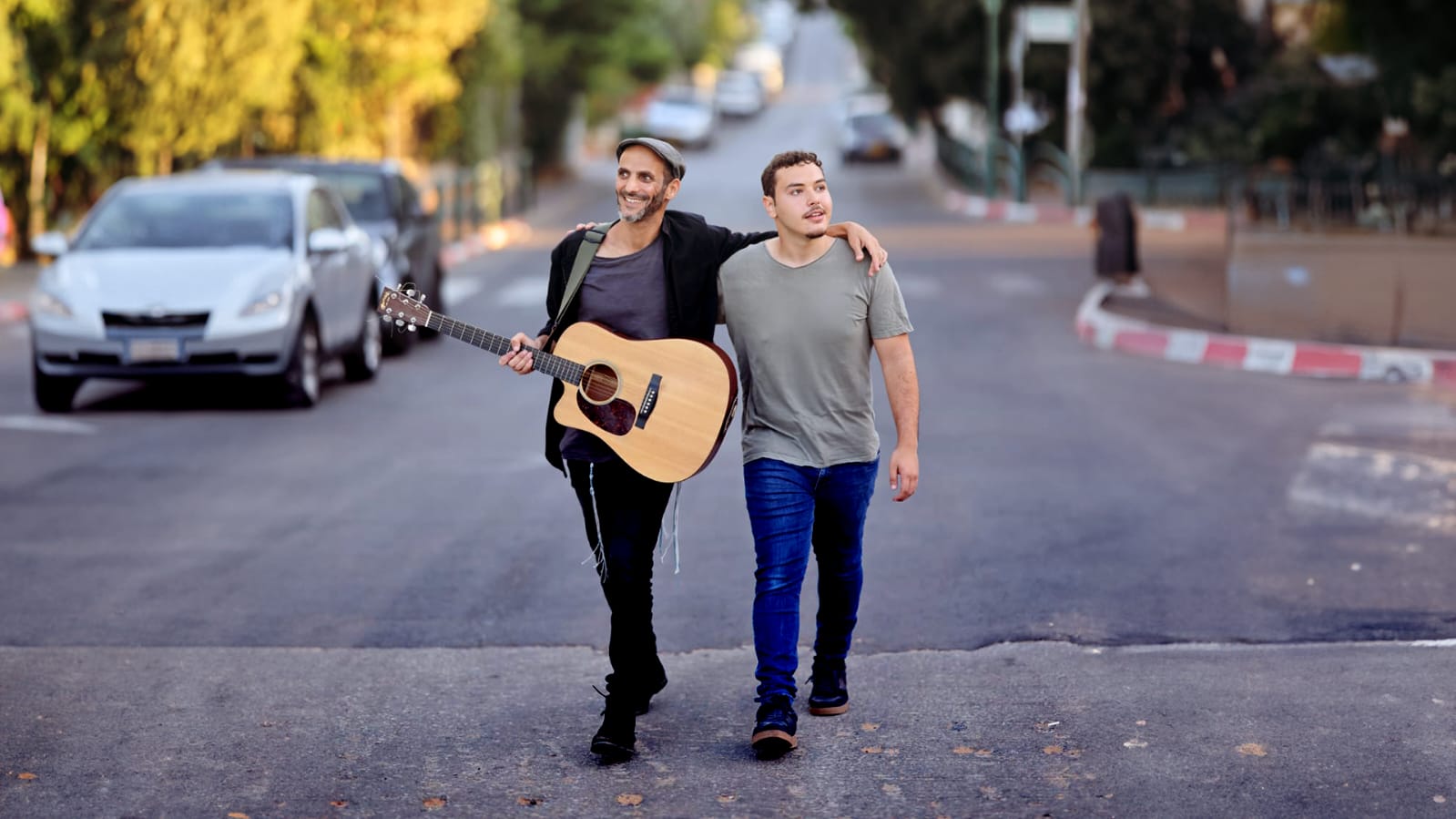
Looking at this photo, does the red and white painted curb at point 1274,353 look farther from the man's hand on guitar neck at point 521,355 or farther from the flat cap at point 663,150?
the man's hand on guitar neck at point 521,355

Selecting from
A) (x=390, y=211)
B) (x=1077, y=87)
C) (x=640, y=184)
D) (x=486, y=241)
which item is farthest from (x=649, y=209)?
(x=1077, y=87)

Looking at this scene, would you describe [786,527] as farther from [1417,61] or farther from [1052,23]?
[1417,61]

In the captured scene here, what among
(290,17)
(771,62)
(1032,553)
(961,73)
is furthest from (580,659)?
(771,62)

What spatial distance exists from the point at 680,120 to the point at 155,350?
49.5m

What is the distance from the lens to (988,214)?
1570 inches

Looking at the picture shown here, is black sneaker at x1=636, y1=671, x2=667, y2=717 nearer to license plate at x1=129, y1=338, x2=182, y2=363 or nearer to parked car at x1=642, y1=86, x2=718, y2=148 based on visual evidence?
license plate at x1=129, y1=338, x2=182, y2=363

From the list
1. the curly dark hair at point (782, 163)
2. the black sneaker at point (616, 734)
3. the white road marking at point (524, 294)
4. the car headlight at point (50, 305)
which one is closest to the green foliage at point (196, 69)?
the white road marking at point (524, 294)

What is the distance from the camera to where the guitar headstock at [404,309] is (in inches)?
231

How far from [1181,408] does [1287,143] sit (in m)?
24.5

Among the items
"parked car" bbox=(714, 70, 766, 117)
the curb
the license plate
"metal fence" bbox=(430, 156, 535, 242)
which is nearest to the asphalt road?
the license plate

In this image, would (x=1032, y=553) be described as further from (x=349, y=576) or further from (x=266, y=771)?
(x=266, y=771)

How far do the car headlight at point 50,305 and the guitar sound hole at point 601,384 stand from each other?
27.9 feet

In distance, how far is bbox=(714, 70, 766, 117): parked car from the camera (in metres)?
78.6

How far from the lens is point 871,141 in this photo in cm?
5709
